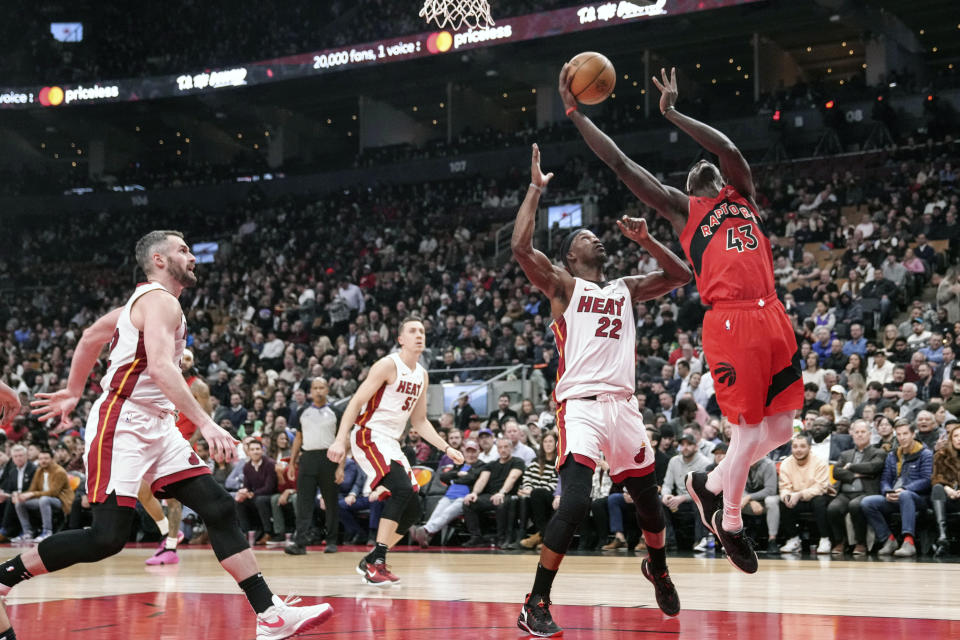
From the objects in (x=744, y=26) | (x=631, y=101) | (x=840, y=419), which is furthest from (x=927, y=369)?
(x=631, y=101)

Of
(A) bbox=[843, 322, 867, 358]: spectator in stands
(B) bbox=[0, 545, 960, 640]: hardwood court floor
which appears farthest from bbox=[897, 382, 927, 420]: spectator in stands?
(B) bbox=[0, 545, 960, 640]: hardwood court floor

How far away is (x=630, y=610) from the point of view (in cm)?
555

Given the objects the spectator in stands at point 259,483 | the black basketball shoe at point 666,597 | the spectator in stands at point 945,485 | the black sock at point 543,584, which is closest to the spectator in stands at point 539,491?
the spectator in stands at point 259,483

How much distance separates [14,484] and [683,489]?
8922 mm

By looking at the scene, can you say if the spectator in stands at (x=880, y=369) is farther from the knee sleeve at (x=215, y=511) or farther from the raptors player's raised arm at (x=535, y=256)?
the knee sleeve at (x=215, y=511)

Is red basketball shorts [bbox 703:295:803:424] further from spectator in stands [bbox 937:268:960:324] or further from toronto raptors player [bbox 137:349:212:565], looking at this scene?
spectator in stands [bbox 937:268:960:324]

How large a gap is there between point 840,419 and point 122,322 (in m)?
8.22

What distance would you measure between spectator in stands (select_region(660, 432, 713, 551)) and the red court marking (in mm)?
4823

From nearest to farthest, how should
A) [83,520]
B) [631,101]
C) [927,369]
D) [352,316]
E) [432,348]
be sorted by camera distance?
1. [927,369]
2. [83,520]
3. [432,348]
4. [352,316]
5. [631,101]

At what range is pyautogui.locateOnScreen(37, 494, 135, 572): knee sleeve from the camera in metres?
4.45

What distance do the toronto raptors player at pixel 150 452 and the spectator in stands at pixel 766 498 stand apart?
661cm

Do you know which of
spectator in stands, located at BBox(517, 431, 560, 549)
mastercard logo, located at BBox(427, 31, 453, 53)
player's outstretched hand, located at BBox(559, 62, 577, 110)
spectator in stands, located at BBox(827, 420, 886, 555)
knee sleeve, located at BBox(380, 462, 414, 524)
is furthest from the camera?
mastercard logo, located at BBox(427, 31, 453, 53)

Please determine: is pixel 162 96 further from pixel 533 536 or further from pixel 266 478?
pixel 533 536

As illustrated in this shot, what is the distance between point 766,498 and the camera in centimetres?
1023
